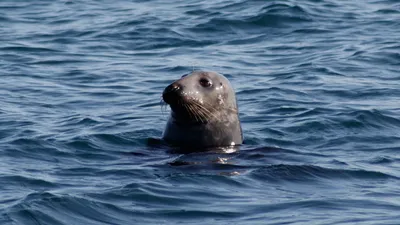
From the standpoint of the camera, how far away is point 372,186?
1045cm

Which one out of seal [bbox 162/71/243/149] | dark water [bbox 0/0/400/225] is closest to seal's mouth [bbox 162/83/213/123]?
seal [bbox 162/71/243/149]

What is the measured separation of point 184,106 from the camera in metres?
12.3

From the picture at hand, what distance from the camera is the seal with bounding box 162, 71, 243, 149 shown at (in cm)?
1241

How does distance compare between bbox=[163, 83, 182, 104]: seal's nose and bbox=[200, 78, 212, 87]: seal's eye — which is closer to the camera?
bbox=[163, 83, 182, 104]: seal's nose

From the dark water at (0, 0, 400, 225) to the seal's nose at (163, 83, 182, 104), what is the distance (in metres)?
0.66

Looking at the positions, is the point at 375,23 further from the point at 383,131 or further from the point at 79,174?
the point at 79,174

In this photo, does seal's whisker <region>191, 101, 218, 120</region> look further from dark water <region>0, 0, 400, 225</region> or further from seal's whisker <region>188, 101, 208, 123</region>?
dark water <region>0, 0, 400, 225</region>

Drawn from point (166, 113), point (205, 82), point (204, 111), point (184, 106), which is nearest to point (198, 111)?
point (204, 111)

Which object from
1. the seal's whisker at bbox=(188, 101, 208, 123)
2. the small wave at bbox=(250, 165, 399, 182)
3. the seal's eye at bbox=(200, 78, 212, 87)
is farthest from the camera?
the seal's eye at bbox=(200, 78, 212, 87)

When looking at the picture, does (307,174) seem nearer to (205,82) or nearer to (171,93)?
(171,93)

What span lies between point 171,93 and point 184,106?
43cm

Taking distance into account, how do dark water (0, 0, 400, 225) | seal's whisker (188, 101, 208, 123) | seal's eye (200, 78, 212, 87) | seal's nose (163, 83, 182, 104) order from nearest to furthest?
dark water (0, 0, 400, 225) → seal's nose (163, 83, 182, 104) → seal's whisker (188, 101, 208, 123) → seal's eye (200, 78, 212, 87)

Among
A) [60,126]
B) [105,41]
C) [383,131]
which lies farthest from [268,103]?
[105,41]

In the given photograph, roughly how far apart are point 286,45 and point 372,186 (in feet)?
33.1
